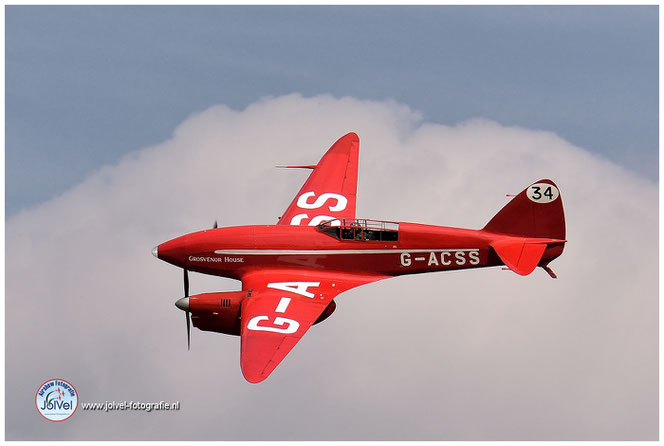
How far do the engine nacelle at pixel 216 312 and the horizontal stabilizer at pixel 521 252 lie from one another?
9058 millimetres

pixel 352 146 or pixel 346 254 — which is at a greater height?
pixel 352 146

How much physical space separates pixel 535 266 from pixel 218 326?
35.4 ft

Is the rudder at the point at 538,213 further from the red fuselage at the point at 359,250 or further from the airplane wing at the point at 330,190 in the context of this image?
the airplane wing at the point at 330,190

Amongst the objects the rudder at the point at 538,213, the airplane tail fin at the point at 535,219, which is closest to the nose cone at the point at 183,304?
the airplane tail fin at the point at 535,219

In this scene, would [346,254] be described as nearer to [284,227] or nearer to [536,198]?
[284,227]

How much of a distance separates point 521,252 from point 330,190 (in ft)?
27.4

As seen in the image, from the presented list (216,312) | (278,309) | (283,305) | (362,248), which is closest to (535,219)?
(362,248)

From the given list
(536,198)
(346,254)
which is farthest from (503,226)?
(346,254)

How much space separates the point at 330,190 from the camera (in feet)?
161

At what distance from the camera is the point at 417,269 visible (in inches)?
1762

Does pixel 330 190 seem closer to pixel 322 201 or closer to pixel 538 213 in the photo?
pixel 322 201

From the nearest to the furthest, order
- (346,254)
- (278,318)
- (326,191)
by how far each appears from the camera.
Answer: (278,318) → (346,254) → (326,191)

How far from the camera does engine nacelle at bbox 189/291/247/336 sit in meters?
42.4

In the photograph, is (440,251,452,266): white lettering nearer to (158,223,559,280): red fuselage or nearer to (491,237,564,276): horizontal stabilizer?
(158,223,559,280): red fuselage
